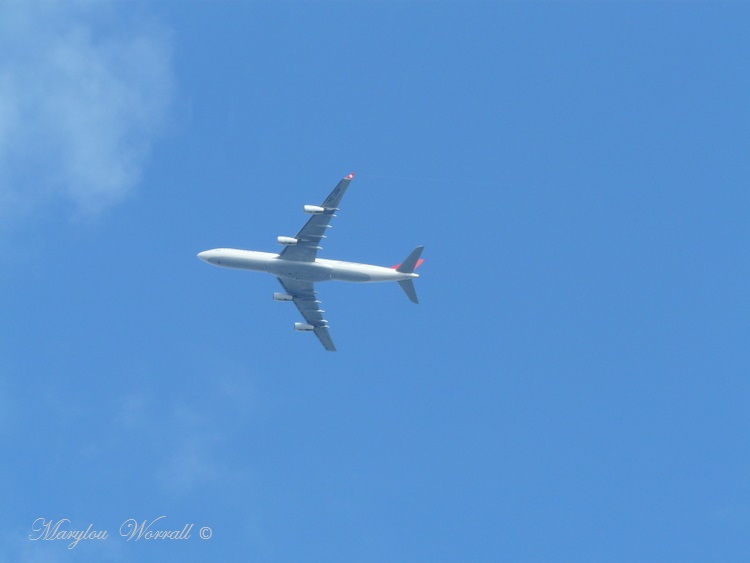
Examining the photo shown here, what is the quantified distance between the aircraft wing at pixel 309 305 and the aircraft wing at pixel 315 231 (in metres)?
5.27

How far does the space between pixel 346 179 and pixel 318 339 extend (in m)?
22.9

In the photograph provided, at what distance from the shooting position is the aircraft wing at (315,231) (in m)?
124

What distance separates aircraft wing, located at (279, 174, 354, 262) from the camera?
124m

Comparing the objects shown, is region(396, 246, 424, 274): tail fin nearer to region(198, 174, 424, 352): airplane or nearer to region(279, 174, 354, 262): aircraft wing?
region(198, 174, 424, 352): airplane

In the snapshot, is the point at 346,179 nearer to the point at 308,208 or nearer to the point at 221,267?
the point at 308,208

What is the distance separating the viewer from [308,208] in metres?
125

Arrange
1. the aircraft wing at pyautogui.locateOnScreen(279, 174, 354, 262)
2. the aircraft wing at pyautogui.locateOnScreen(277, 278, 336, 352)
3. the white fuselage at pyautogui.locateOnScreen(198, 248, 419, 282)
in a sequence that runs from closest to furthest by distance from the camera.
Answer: the aircraft wing at pyautogui.locateOnScreen(279, 174, 354, 262) → the white fuselage at pyautogui.locateOnScreen(198, 248, 419, 282) → the aircraft wing at pyautogui.locateOnScreen(277, 278, 336, 352)

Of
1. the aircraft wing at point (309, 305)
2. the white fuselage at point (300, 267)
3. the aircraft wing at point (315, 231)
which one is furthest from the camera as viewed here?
the aircraft wing at point (309, 305)

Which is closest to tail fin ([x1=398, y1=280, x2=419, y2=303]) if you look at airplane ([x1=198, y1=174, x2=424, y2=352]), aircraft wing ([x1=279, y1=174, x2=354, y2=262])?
airplane ([x1=198, y1=174, x2=424, y2=352])

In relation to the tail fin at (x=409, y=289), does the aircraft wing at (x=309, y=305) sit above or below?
above

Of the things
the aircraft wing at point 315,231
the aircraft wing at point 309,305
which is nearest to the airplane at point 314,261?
the aircraft wing at point 315,231

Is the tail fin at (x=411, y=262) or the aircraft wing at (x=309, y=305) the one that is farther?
the aircraft wing at (x=309, y=305)

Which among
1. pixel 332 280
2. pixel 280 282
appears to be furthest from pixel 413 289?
pixel 280 282

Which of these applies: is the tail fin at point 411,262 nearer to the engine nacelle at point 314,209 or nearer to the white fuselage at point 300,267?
the white fuselage at point 300,267
